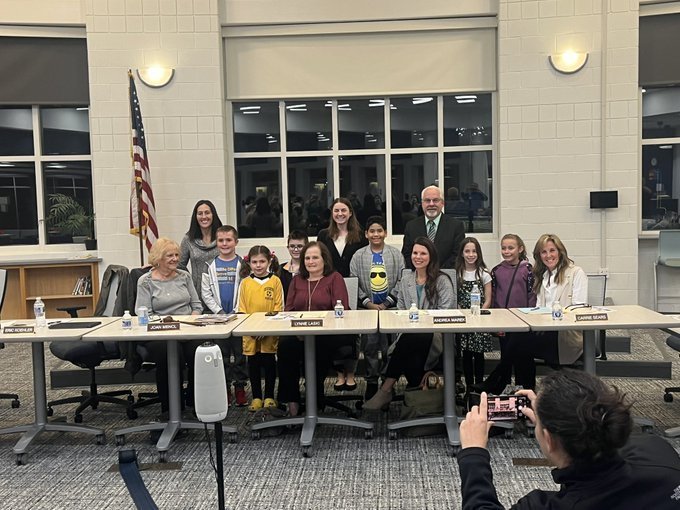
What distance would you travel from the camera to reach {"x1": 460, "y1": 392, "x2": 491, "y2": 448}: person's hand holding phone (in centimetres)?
150

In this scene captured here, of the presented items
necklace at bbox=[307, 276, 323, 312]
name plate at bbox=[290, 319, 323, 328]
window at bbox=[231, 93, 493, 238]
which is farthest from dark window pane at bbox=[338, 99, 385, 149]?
name plate at bbox=[290, 319, 323, 328]

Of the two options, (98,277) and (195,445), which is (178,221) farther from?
(195,445)

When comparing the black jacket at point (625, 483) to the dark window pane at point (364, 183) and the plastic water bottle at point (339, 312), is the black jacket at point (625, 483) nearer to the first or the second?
the plastic water bottle at point (339, 312)

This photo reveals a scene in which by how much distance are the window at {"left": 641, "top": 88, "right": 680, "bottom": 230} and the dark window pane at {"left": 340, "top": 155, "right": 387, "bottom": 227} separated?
9.94 ft

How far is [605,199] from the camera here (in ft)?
21.9

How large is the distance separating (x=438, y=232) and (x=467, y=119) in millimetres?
2800

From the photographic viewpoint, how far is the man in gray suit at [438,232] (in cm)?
479

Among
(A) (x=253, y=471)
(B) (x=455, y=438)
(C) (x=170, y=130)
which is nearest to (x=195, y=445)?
(A) (x=253, y=471)

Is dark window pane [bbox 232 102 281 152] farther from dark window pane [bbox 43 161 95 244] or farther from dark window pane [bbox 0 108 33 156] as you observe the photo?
dark window pane [bbox 0 108 33 156]

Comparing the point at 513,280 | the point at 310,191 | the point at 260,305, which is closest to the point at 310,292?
the point at 260,305

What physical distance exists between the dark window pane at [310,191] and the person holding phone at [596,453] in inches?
239

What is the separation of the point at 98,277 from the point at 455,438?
504 centimetres

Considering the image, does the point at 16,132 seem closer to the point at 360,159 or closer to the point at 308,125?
the point at 308,125

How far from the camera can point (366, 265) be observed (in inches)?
183
